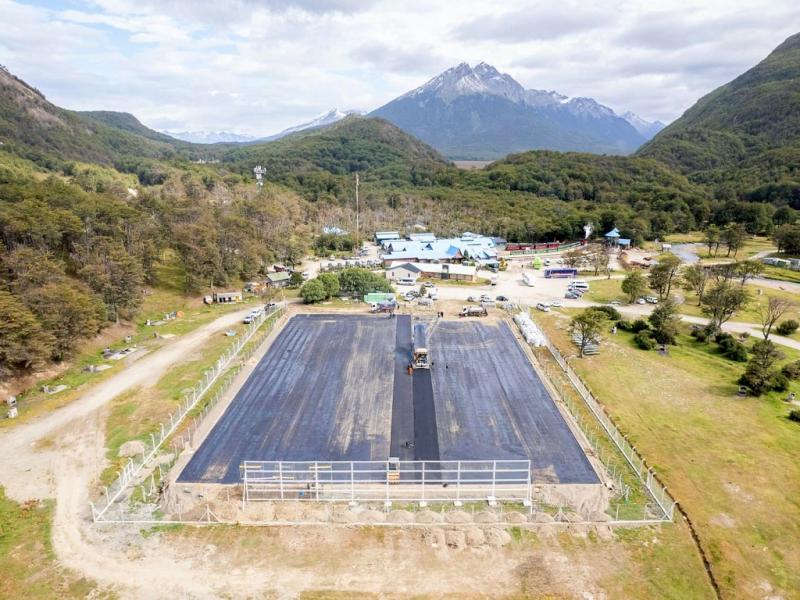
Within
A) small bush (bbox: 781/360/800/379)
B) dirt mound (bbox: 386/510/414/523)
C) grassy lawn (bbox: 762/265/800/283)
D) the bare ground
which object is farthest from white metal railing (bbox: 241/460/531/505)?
grassy lawn (bbox: 762/265/800/283)

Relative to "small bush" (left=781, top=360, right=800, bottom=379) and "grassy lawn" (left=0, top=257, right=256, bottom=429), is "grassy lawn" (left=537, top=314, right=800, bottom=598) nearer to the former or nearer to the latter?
"small bush" (left=781, top=360, right=800, bottom=379)

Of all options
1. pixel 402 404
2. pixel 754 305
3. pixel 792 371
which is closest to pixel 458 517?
pixel 402 404

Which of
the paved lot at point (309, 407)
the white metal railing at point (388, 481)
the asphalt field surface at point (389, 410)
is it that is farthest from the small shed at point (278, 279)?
the white metal railing at point (388, 481)

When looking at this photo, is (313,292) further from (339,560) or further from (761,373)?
(761,373)

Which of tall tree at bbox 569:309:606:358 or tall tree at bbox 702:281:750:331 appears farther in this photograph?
tall tree at bbox 702:281:750:331

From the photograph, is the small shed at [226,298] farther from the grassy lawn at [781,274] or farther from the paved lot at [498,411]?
the grassy lawn at [781,274]

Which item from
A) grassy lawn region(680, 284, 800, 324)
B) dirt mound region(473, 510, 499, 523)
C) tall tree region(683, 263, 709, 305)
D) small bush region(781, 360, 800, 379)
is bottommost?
dirt mound region(473, 510, 499, 523)
